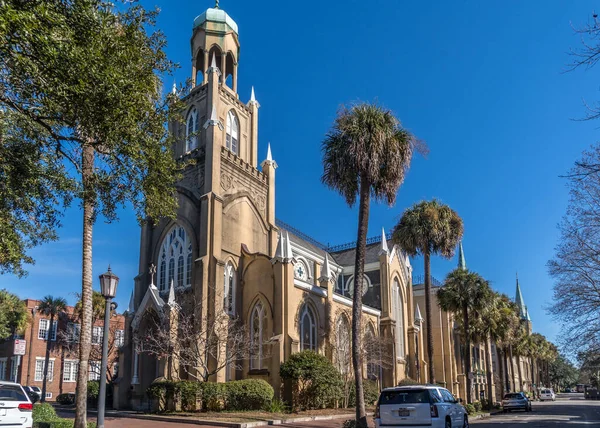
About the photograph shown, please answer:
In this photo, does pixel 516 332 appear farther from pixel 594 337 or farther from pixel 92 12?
pixel 92 12

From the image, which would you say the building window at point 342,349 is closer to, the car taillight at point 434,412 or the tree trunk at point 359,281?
the tree trunk at point 359,281

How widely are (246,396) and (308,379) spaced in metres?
3.66

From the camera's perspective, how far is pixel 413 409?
1402 cm

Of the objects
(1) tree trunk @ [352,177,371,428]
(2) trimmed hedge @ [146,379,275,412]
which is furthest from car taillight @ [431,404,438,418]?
(2) trimmed hedge @ [146,379,275,412]

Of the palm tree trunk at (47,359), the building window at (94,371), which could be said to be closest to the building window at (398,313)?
the building window at (94,371)

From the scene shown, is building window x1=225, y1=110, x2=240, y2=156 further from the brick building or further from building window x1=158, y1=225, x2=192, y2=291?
the brick building

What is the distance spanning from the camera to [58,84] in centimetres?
1108

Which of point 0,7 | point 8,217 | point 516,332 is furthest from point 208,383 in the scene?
point 516,332

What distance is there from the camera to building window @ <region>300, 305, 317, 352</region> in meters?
31.9

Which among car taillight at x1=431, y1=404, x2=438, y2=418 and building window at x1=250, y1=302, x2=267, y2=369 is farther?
building window at x1=250, y1=302, x2=267, y2=369

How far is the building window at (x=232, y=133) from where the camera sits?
36938 millimetres

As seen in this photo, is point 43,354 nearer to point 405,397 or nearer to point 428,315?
point 428,315

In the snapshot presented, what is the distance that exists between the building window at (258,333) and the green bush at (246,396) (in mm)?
3812

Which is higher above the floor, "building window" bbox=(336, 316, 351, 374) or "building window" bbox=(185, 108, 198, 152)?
"building window" bbox=(185, 108, 198, 152)
